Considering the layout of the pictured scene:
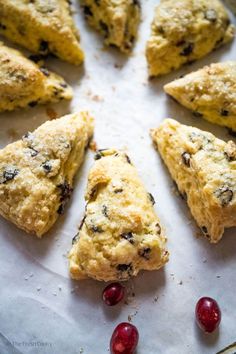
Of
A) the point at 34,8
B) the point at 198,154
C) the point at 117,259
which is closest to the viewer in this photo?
the point at 117,259

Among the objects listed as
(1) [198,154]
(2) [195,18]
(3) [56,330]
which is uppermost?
(2) [195,18]

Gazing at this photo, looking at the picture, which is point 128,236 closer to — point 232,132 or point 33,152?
point 33,152


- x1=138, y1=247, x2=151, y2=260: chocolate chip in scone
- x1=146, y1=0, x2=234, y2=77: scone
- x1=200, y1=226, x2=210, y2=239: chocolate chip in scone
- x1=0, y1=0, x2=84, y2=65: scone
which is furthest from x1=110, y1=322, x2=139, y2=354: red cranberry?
x1=0, y1=0, x2=84, y2=65: scone

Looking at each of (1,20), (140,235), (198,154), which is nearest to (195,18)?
(198,154)

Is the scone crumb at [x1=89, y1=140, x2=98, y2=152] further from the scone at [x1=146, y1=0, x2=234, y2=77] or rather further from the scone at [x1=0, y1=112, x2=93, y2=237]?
the scone at [x1=146, y1=0, x2=234, y2=77]

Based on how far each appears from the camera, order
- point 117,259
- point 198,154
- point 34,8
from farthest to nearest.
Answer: point 34,8, point 198,154, point 117,259

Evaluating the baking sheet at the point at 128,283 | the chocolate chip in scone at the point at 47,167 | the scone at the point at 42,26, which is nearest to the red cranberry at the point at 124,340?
the baking sheet at the point at 128,283

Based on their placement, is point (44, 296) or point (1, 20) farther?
point (1, 20)

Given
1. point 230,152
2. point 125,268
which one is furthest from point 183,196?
point 125,268

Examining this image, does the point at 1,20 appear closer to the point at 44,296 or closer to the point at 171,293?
the point at 44,296
